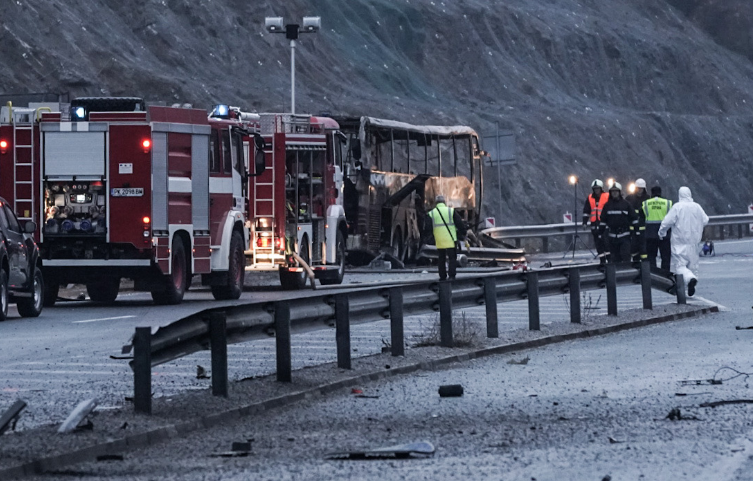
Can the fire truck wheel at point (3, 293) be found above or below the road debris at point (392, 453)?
above

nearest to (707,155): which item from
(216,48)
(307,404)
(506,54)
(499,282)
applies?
(506,54)

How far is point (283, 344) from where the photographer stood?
41.3ft

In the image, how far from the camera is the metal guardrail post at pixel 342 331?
45.0 ft

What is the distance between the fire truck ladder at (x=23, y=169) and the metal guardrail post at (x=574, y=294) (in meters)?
9.28

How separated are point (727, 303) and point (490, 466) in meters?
16.0

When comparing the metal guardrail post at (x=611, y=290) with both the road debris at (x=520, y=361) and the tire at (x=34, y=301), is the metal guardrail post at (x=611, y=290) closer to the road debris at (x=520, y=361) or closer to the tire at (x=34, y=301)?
the road debris at (x=520, y=361)

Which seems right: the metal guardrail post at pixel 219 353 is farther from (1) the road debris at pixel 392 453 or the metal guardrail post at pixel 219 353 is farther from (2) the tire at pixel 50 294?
(2) the tire at pixel 50 294

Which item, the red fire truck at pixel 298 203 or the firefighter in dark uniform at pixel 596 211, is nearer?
the firefighter in dark uniform at pixel 596 211

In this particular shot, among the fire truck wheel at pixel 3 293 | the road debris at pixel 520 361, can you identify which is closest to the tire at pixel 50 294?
the fire truck wheel at pixel 3 293

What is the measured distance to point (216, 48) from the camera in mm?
60406

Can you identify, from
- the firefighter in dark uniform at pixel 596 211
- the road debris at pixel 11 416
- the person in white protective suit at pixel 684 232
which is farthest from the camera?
the firefighter in dark uniform at pixel 596 211

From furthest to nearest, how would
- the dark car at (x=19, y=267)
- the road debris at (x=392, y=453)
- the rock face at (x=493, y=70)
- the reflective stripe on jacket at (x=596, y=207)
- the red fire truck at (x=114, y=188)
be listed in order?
the rock face at (x=493, y=70) → the reflective stripe on jacket at (x=596, y=207) → the red fire truck at (x=114, y=188) → the dark car at (x=19, y=267) → the road debris at (x=392, y=453)

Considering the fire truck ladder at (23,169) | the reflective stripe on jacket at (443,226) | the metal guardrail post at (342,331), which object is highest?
the fire truck ladder at (23,169)

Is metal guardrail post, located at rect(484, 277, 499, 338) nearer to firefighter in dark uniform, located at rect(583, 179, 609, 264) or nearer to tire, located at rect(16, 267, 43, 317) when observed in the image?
tire, located at rect(16, 267, 43, 317)
